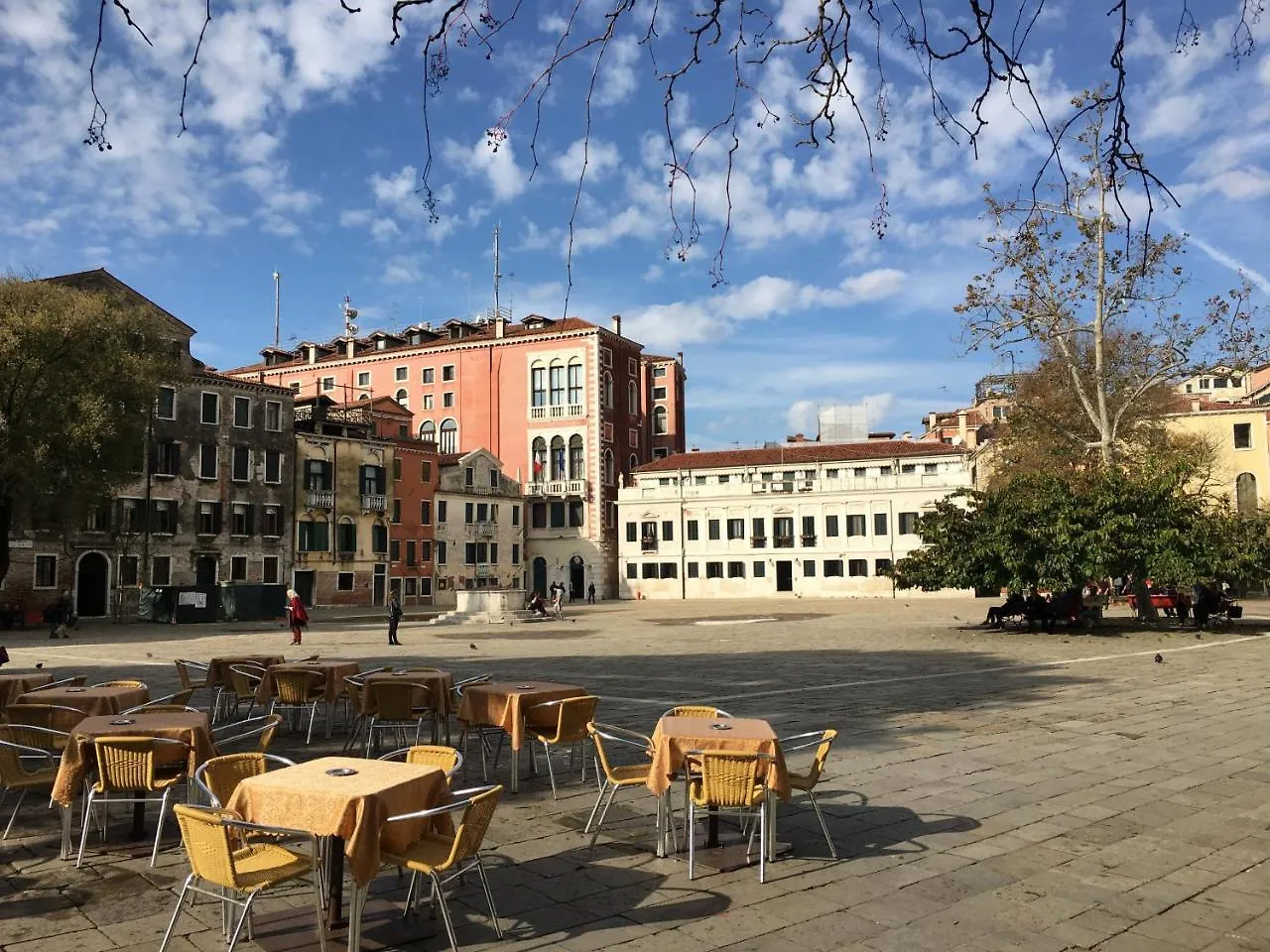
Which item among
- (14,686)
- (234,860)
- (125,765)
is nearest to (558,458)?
(14,686)

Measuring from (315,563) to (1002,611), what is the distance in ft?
104

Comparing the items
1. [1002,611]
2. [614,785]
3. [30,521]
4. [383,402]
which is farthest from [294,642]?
[383,402]

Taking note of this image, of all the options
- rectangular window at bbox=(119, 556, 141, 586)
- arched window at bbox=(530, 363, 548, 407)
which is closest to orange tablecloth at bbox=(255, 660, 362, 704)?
rectangular window at bbox=(119, 556, 141, 586)

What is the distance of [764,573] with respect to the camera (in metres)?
57.8

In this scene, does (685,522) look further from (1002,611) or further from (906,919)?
(906,919)

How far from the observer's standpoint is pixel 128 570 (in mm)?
38406

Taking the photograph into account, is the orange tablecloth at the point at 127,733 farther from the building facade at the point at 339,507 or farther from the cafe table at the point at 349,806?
the building facade at the point at 339,507

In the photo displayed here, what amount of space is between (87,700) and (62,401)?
2607 cm

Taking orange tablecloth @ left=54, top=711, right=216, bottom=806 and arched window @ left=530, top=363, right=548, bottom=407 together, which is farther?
arched window @ left=530, top=363, right=548, bottom=407

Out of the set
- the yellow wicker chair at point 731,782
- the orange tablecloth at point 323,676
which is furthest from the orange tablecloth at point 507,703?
the yellow wicker chair at point 731,782

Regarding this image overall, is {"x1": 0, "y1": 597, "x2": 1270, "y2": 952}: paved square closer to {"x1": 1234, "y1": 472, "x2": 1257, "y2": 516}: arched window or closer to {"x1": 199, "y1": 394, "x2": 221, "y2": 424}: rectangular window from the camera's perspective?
{"x1": 199, "y1": 394, "x2": 221, "y2": 424}: rectangular window

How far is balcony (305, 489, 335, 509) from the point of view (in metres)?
45.8

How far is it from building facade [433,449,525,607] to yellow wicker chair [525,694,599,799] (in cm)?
4546

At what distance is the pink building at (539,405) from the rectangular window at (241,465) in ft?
51.2
